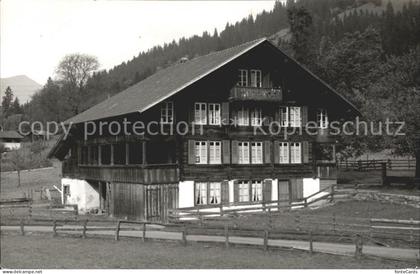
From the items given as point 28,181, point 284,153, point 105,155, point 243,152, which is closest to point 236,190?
point 243,152

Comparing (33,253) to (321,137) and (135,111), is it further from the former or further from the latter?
(321,137)

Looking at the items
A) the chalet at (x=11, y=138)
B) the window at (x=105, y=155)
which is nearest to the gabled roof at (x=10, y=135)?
the chalet at (x=11, y=138)

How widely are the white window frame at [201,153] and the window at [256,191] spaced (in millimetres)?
4029

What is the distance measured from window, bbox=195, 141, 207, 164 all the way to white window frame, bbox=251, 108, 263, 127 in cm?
407

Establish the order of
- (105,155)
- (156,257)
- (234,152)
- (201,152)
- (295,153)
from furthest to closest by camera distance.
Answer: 1. (105,155)
2. (295,153)
3. (234,152)
4. (201,152)
5. (156,257)

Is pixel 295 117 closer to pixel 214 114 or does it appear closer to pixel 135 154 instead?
pixel 214 114

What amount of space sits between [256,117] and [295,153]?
4.05m

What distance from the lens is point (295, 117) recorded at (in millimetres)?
41031

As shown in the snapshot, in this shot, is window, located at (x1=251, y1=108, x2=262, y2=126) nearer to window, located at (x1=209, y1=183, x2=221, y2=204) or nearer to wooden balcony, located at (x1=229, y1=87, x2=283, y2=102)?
wooden balcony, located at (x1=229, y1=87, x2=283, y2=102)

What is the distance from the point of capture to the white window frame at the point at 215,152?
37.7m

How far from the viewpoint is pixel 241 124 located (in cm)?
3888

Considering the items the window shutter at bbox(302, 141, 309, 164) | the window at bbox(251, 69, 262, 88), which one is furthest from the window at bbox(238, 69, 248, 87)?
the window shutter at bbox(302, 141, 309, 164)

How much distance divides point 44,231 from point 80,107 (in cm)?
6457

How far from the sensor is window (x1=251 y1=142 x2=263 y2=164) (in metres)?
39.2
